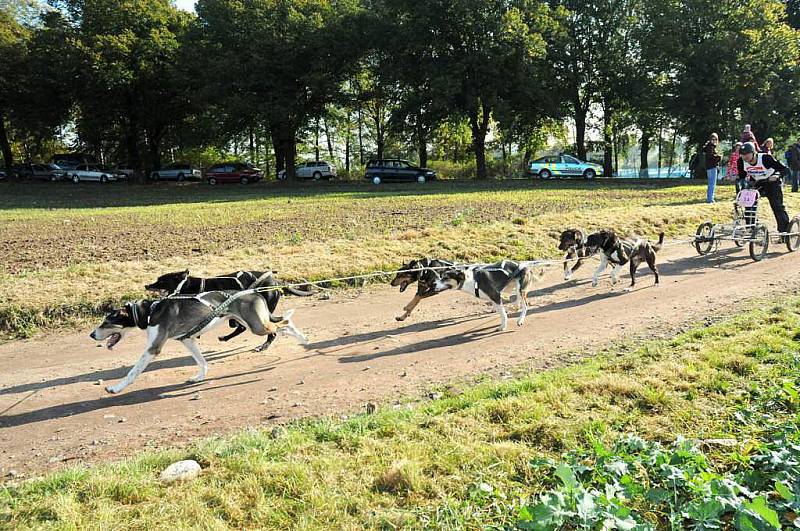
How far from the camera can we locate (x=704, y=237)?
13641 millimetres

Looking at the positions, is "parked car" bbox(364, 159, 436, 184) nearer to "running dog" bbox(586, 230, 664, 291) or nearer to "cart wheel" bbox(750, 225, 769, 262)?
"cart wheel" bbox(750, 225, 769, 262)

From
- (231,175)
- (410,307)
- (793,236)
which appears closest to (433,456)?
(410,307)

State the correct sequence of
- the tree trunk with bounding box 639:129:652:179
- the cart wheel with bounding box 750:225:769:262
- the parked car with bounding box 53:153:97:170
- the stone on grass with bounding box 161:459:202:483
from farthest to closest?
the parked car with bounding box 53:153:97:170 < the tree trunk with bounding box 639:129:652:179 < the cart wheel with bounding box 750:225:769:262 < the stone on grass with bounding box 161:459:202:483

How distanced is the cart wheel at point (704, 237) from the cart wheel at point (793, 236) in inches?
66.2

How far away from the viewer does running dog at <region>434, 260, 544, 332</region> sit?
8688 millimetres

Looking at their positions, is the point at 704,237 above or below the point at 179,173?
below

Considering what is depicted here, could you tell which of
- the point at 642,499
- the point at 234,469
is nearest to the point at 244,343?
the point at 234,469

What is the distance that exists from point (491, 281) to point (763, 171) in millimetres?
8286

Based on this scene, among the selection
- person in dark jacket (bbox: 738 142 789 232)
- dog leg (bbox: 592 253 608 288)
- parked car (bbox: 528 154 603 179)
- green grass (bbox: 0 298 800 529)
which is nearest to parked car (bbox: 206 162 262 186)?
parked car (bbox: 528 154 603 179)

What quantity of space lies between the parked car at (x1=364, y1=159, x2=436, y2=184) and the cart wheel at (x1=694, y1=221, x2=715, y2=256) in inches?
1174

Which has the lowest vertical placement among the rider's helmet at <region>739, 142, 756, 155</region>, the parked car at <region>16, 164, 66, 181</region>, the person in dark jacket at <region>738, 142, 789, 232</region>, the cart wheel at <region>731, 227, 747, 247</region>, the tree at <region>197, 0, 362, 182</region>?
the cart wheel at <region>731, 227, 747, 247</region>

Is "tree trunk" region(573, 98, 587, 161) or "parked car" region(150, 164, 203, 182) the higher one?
"tree trunk" region(573, 98, 587, 161)

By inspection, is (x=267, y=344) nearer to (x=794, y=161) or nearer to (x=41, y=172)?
(x=794, y=161)

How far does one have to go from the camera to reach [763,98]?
3591 cm
